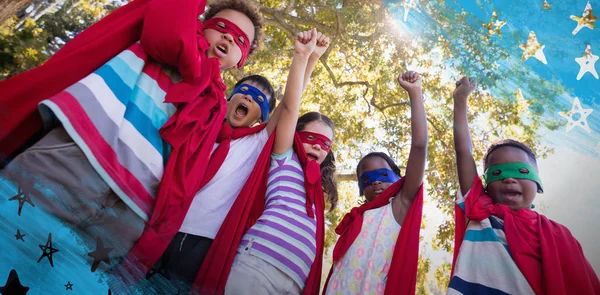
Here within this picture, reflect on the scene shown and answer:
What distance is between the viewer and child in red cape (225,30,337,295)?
64.3 inches

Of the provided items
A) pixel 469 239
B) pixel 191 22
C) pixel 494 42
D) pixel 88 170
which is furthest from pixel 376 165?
pixel 494 42

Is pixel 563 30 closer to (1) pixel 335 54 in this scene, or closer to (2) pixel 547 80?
(2) pixel 547 80

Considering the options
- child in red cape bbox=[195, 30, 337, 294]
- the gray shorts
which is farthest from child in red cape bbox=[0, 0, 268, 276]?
child in red cape bbox=[195, 30, 337, 294]

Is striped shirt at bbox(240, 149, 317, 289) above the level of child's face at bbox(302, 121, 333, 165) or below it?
below

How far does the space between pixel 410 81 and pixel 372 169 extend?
749 mm

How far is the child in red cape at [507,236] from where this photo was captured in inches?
64.9

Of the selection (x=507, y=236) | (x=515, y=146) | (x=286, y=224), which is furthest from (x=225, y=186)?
(x=515, y=146)

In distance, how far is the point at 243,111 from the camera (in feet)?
7.61

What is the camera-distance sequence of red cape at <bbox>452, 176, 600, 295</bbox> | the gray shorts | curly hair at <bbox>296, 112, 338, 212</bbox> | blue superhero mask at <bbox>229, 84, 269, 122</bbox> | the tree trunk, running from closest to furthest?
the gray shorts → red cape at <bbox>452, 176, 600, 295</bbox> → blue superhero mask at <bbox>229, 84, 269, 122</bbox> → curly hair at <bbox>296, 112, 338, 212</bbox> → the tree trunk

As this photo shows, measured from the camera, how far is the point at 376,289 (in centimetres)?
197

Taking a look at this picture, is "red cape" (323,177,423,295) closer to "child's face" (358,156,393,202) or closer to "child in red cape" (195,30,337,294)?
"child's face" (358,156,393,202)

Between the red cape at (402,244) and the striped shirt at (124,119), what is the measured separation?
1335 mm

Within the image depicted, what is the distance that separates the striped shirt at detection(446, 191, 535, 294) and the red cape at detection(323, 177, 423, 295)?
252 mm

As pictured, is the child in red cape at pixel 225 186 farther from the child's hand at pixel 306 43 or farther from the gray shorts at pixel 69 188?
the gray shorts at pixel 69 188
